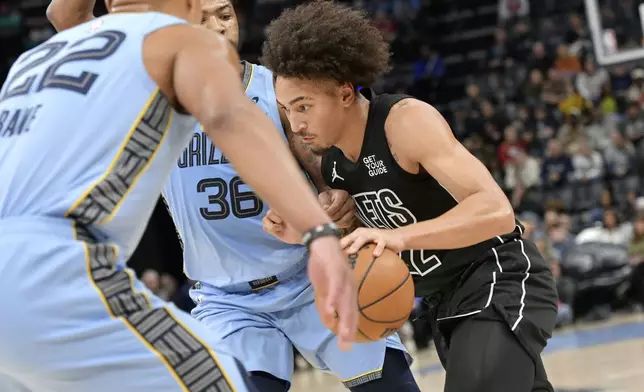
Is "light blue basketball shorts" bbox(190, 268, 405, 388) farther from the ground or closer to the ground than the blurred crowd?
farther from the ground

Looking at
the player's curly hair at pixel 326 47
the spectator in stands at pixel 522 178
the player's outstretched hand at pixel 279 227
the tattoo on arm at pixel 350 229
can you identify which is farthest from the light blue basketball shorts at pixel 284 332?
the spectator in stands at pixel 522 178

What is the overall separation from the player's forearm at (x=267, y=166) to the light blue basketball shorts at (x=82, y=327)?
16.1 inches

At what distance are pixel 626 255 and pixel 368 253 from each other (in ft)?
36.3

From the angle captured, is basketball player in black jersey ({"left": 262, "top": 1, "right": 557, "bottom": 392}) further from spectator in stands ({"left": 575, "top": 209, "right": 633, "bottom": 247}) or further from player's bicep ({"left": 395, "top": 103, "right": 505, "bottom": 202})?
spectator in stands ({"left": 575, "top": 209, "right": 633, "bottom": 247})

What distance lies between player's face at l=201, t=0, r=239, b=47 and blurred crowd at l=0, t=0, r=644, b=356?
8.48 meters

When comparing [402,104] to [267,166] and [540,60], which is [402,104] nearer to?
[267,166]

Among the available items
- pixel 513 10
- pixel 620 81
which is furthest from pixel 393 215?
pixel 513 10

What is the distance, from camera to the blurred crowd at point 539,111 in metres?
13.5

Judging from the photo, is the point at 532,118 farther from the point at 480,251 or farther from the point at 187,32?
the point at 187,32

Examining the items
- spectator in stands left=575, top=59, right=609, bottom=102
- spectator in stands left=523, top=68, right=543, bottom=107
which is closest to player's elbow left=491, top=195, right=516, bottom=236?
spectator in stands left=575, top=59, right=609, bottom=102

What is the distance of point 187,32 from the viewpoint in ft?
8.34

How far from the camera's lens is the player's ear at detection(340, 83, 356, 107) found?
154 inches

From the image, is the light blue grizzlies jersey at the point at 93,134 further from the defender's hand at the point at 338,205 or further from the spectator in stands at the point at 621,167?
the spectator in stands at the point at 621,167

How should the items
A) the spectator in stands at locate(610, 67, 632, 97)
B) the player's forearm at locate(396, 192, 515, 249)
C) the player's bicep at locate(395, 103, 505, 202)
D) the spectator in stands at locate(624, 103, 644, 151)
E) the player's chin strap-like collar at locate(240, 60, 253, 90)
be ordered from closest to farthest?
the player's forearm at locate(396, 192, 515, 249), the player's bicep at locate(395, 103, 505, 202), the player's chin strap-like collar at locate(240, 60, 253, 90), the spectator in stands at locate(624, 103, 644, 151), the spectator in stands at locate(610, 67, 632, 97)
